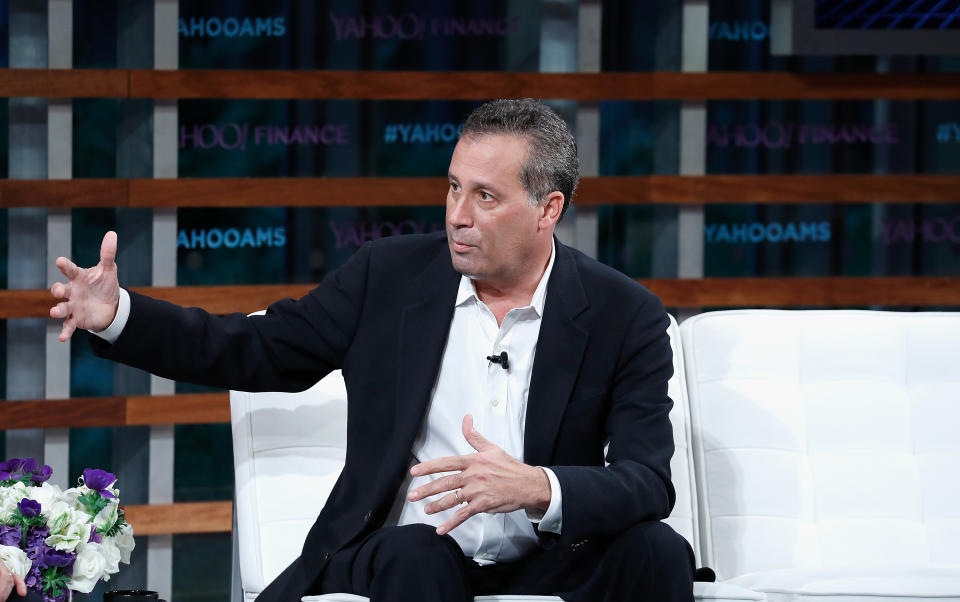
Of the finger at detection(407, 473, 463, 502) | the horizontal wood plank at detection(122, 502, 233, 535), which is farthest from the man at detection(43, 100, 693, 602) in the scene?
the horizontal wood plank at detection(122, 502, 233, 535)

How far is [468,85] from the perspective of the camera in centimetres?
349

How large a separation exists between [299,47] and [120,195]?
0.65 meters

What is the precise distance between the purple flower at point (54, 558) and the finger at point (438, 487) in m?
0.70

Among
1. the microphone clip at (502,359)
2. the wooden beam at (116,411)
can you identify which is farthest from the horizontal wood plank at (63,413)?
the microphone clip at (502,359)

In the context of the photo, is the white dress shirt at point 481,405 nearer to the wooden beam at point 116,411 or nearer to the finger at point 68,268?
the finger at point 68,268

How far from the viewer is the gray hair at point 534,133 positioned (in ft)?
6.66

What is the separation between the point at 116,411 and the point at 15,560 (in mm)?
1406

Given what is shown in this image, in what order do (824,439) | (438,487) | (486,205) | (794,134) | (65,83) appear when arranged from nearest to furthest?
(438,487) < (486,205) < (824,439) < (65,83) < (794,134)

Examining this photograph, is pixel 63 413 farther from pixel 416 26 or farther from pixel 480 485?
pixel 480 485

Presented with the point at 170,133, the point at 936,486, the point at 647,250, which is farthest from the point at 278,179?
the point at 936,486

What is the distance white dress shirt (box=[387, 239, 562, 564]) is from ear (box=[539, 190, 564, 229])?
0.14 m

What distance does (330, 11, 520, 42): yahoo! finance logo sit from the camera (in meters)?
3.44

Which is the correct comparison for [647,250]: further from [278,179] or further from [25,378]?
[25,378]

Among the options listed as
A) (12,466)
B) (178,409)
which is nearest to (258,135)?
(178,409)
